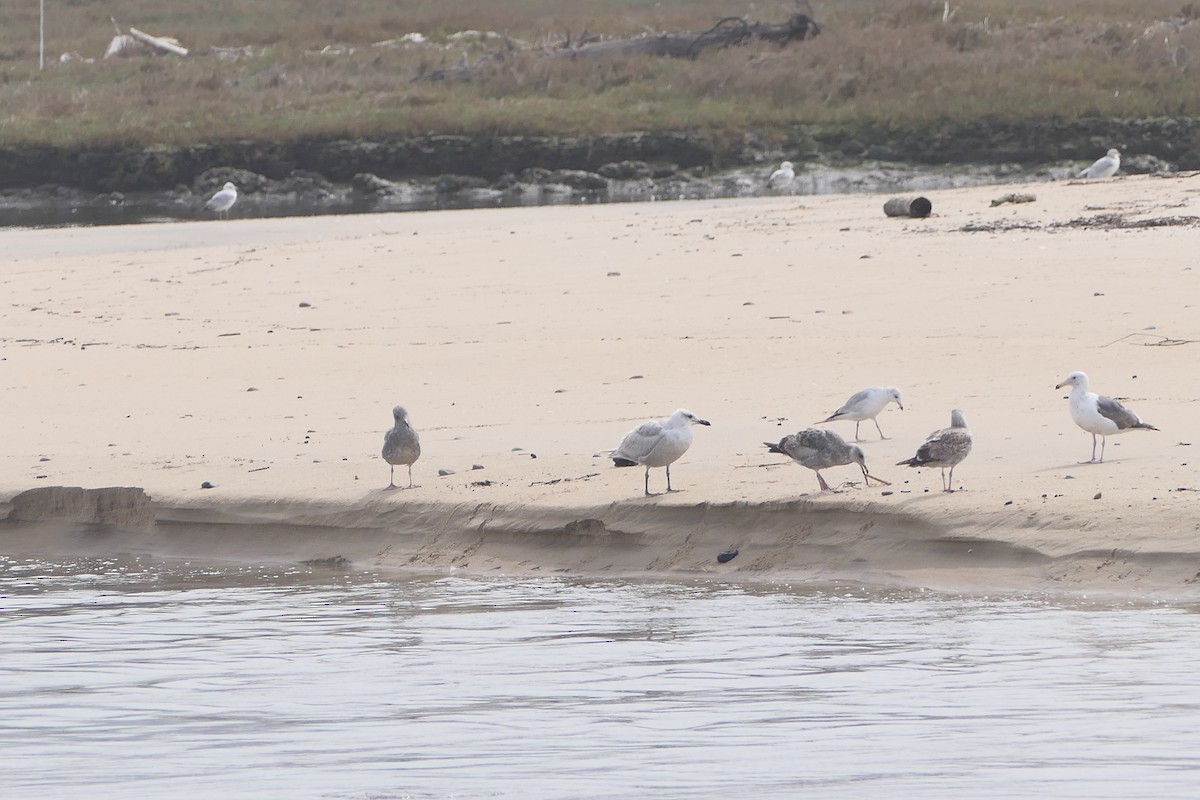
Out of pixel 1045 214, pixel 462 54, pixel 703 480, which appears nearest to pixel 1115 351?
pixel 703 480

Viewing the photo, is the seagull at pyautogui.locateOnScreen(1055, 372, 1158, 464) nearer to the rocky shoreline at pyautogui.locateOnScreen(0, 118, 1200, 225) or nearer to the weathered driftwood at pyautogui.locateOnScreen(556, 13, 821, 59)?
the rocky shoreline at pyautogui.locateOnScreen(0, 118, 1200, 225)

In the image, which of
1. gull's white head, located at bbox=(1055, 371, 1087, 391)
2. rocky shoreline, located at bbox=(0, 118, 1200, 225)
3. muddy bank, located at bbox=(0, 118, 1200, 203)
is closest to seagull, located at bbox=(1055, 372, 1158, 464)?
gull's white head, located at bbox=(1055, 371, 1087, 391)

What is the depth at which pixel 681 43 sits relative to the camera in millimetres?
42500

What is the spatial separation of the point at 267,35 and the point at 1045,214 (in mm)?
40314

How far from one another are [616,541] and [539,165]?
26.5m

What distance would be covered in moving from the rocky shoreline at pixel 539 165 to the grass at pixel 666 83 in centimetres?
75

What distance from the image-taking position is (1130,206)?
1656 cm

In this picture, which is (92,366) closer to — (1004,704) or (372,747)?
(372,747)

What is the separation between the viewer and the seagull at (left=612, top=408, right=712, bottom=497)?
8.20m

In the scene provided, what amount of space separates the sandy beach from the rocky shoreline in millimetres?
13632

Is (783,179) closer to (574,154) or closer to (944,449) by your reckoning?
(574,154)

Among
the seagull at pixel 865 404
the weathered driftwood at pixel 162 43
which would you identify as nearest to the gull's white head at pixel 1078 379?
the seagull at pixel 865 404

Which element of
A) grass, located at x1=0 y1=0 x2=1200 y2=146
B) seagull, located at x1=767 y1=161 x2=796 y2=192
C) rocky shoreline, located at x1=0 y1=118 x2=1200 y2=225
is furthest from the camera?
grass, located at x1=0 y1=0 x2=1200 y2=146

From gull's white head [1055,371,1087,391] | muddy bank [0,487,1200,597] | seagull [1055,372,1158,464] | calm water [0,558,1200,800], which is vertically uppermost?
gull's white head [1055,371,1087,391]
